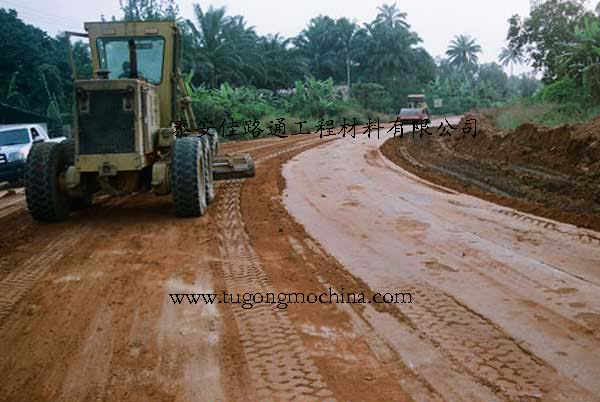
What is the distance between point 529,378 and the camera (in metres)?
3.65

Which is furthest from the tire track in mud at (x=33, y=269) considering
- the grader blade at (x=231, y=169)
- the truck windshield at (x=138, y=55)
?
the grader blade at (x=231, y=169)

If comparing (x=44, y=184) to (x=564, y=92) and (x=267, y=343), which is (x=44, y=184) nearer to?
(x=267, y=343)

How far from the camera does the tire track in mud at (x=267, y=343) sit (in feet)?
11.7

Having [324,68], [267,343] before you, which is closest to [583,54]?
[267,343]

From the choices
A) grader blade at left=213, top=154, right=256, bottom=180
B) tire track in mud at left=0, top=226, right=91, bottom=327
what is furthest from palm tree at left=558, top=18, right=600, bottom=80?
tire track in mud at left=0, top=226, right=91, bottom=327

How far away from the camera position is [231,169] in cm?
1098

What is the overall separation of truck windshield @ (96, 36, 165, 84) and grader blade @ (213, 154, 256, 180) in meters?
2.13

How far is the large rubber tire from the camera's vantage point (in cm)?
834

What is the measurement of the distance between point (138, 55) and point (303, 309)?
6.25 metres

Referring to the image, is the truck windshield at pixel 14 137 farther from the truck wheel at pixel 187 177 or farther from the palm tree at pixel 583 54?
the palm tree at pixel 583 54

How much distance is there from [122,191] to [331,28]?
5918 cm

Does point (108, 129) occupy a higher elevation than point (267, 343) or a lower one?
higher

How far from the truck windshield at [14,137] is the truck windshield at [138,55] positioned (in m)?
8.14

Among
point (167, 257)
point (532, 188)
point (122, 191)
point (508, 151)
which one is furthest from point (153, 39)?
point (508, 151)
